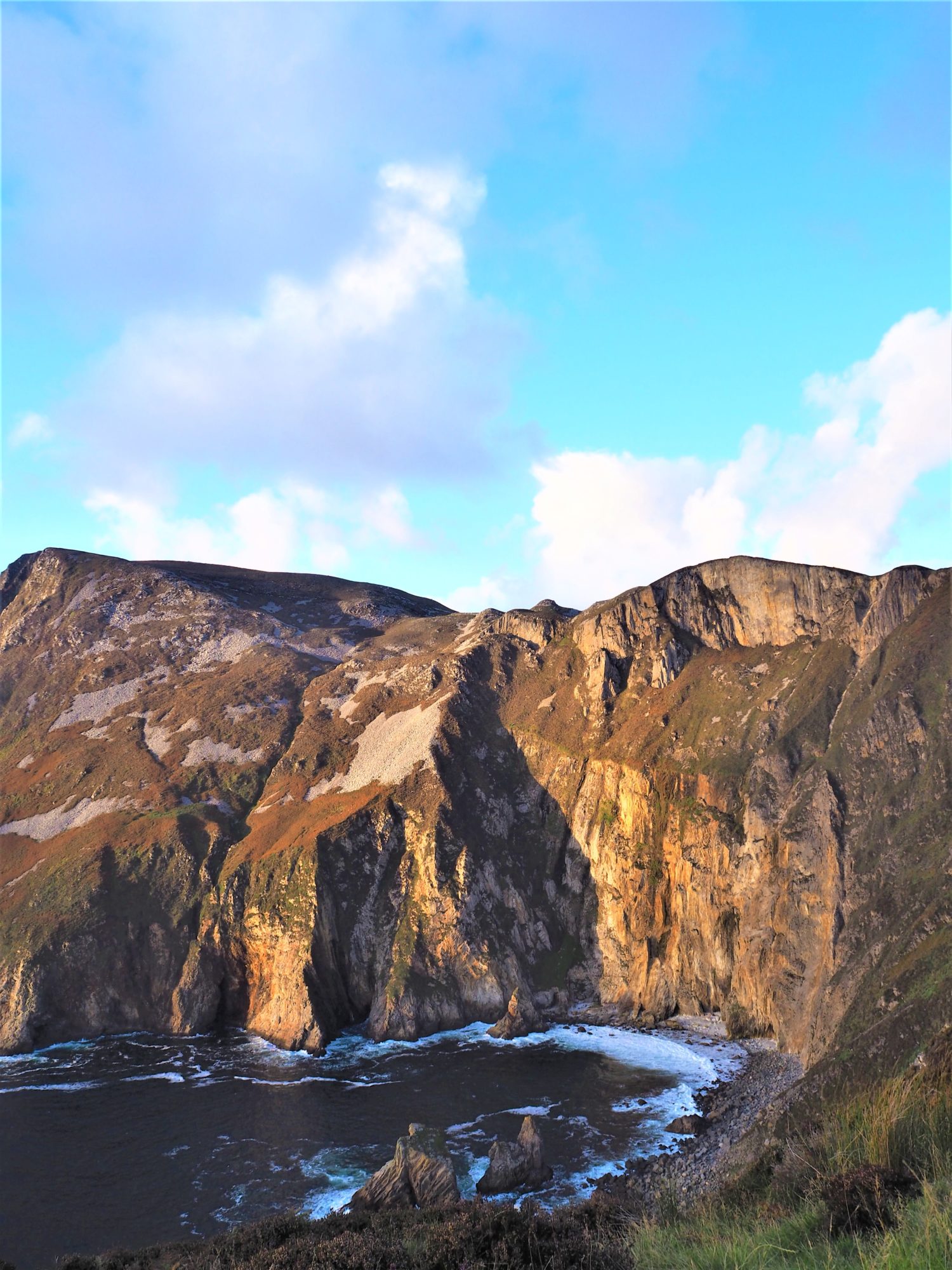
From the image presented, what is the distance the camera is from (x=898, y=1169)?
16.8 m

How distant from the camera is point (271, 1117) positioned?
56875mm

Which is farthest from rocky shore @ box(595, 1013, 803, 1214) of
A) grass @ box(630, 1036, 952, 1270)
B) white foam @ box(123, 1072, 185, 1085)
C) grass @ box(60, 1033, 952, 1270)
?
white foam @ box(123, 1072, 185, 1085)

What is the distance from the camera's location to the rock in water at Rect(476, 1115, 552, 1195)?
43969 millimetres

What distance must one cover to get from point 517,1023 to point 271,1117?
75.3 feet

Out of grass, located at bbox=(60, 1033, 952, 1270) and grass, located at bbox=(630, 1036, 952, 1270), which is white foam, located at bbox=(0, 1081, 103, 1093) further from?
grass, located at bbox=(630, 1036, 952, 1270)

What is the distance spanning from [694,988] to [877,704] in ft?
98.7

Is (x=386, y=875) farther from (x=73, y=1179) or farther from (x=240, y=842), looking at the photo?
(x=73, y=1179)

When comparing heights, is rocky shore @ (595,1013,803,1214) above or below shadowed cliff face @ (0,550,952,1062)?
below

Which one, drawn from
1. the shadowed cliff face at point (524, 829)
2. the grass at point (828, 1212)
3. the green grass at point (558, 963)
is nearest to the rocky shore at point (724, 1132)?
the shadowed cliff face at point (524, 829)

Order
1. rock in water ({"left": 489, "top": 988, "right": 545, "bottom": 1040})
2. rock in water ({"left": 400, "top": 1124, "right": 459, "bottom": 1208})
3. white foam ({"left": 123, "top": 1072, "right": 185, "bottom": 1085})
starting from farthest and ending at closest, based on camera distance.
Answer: rock in water ({"left": 489, "top": 988, "right": 545, "bottom": 1040}) < white foam ({"left": 123, "top": 1072, "right": 185, "bottom": 1085}) < rock in water ({"left": 400, "top": 1124, "right": 459, "bottom": 1208})

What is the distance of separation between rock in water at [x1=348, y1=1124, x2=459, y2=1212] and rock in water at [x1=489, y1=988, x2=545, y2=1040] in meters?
26.9

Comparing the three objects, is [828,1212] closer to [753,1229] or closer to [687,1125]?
[753,1229]

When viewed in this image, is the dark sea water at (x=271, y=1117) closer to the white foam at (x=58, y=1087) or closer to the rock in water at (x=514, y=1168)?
the white foam at (x=58, y=1087)

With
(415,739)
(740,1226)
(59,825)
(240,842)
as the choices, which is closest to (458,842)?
(415,739)
